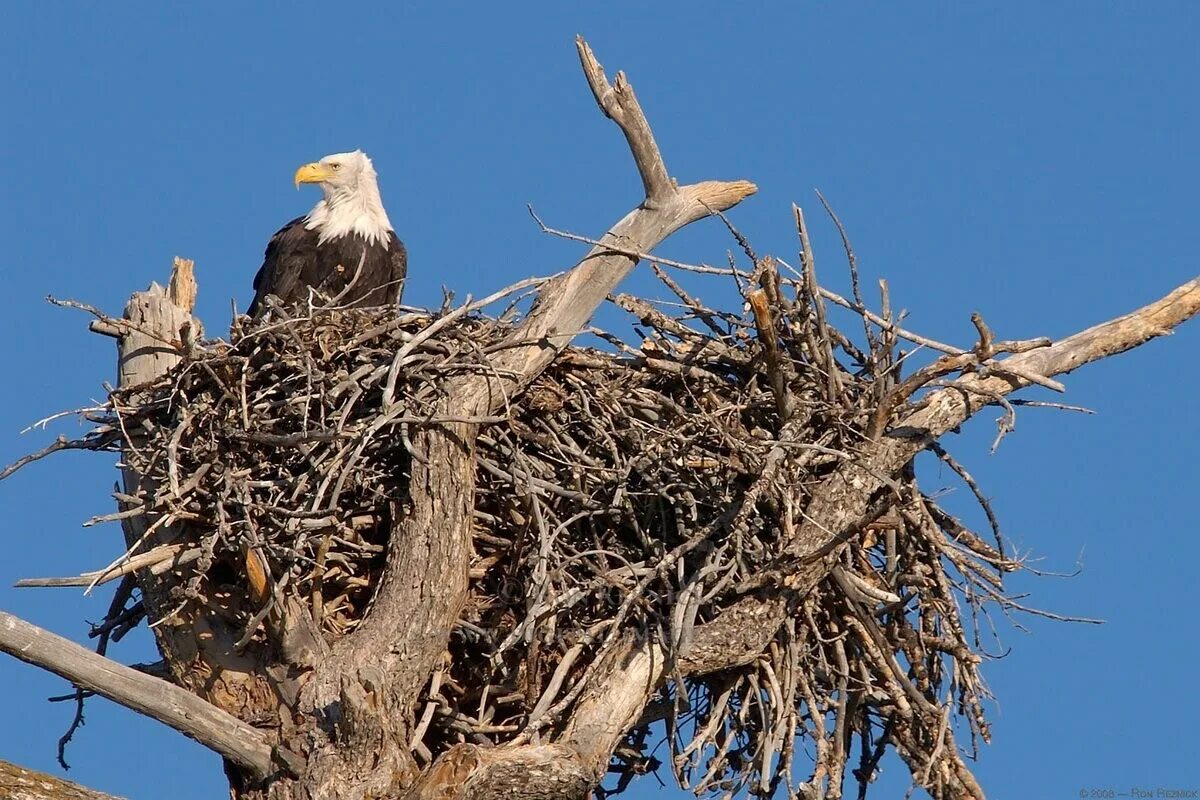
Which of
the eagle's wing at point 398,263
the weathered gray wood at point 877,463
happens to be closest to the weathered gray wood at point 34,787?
the weathered gray wood at point 877,463

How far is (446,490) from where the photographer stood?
6.27 m

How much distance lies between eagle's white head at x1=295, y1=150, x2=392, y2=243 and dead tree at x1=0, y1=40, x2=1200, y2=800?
199cm

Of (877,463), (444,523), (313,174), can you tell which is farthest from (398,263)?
(877,463)

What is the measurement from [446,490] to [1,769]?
1901mm

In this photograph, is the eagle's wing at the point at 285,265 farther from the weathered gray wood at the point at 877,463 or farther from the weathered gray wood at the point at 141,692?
the weathered gray wood at the point at 877,463

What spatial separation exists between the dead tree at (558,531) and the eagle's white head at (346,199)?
199 centimetres

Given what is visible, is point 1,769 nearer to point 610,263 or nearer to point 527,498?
point 527,498

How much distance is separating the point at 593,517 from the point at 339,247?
292 centimetres

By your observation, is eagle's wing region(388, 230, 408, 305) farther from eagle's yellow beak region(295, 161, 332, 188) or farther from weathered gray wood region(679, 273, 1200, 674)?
weathered gray wood region(679, 273, 1200, 674)

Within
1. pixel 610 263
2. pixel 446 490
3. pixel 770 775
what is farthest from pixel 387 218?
pixel 770 775

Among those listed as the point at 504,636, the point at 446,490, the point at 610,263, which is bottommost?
the point at 504,636

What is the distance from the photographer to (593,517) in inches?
263

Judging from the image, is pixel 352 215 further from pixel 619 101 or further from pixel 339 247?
pixel 619 101

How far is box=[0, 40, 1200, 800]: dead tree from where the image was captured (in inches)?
241
